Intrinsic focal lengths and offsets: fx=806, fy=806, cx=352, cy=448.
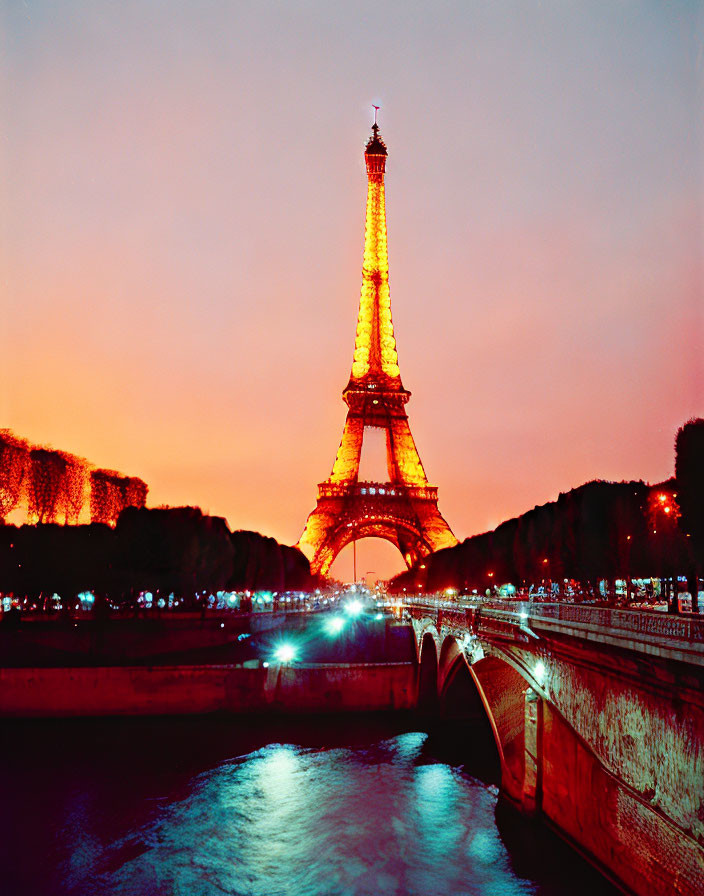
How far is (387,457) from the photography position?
100 meters

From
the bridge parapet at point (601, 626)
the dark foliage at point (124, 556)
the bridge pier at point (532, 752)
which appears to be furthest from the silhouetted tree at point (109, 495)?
the bridge pier at point (532, 752)

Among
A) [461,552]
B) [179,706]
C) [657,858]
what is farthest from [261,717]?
[461,552]

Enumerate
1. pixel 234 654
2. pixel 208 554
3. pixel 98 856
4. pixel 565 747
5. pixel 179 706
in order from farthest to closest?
pixel 208 554 → pixel 234 654 → pixel 179 706 → pixel 98 856 → pixel 565 747

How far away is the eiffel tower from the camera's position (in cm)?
8806

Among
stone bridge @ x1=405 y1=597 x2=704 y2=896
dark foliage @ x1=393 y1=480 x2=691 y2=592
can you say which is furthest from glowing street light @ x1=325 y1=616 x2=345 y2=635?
stone bridge @ x1=405 y1=597 x2=704 y2=896

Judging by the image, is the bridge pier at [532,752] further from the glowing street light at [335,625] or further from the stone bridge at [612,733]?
the glowing street light at [335,625]

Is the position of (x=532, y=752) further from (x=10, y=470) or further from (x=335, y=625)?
(x=10, y=470)

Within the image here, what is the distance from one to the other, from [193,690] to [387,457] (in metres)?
64.5

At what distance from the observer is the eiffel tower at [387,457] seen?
88.1m

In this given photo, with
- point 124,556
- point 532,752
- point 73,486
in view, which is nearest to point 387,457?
point 73,486

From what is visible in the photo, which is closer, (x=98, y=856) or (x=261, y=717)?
(x=98, y=856)

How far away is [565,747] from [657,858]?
4382 millimetres

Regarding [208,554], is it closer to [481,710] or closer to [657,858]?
[481,710]

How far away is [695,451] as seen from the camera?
27.5 m
